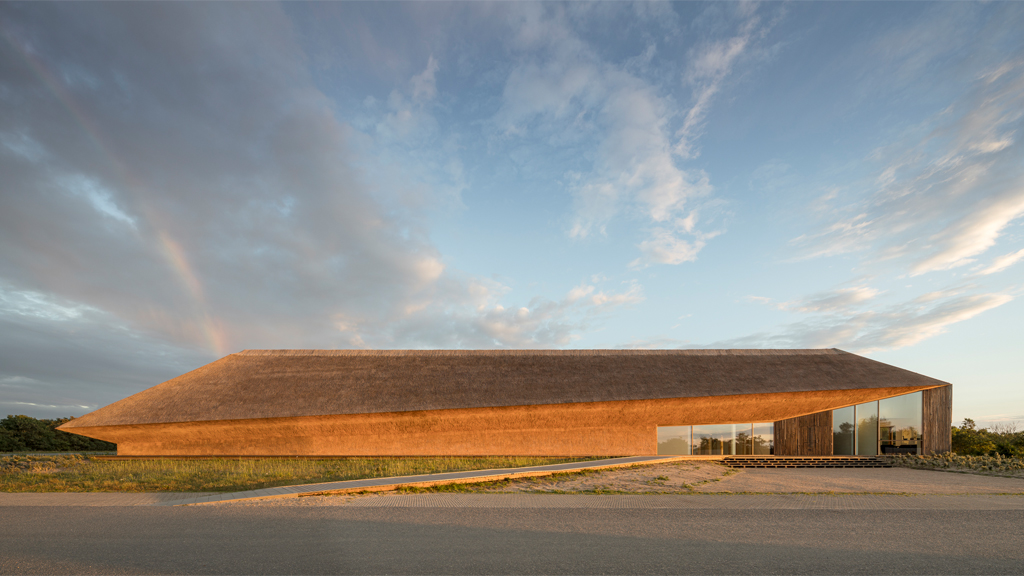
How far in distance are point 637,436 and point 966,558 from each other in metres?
15.2

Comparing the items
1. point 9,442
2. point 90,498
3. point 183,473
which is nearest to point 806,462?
point 183,473

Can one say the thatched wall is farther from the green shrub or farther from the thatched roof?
the green shrub

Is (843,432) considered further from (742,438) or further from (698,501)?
(698,501)

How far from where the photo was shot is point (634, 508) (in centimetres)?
878

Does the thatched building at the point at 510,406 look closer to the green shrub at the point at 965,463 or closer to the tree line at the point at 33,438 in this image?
the green shrub at the point at 965,463

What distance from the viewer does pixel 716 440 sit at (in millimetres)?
21672

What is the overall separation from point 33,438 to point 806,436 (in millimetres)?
37753

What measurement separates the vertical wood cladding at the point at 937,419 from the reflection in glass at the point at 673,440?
928 centimetres

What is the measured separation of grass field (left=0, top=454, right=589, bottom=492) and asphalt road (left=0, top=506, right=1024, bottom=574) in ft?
8.80

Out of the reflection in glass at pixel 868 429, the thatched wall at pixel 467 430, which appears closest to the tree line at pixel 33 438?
the thatched wall at pixel 467 430

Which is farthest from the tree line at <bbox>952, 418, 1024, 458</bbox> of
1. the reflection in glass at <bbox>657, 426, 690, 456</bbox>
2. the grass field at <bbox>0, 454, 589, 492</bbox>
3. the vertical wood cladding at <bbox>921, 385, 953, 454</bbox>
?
the grass field at <bbox>0, 454, 589, 492</bbox>

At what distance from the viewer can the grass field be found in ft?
37.1

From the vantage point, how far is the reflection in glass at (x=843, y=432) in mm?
21547

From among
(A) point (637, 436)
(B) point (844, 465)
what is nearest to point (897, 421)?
(B) point (844, 465)
